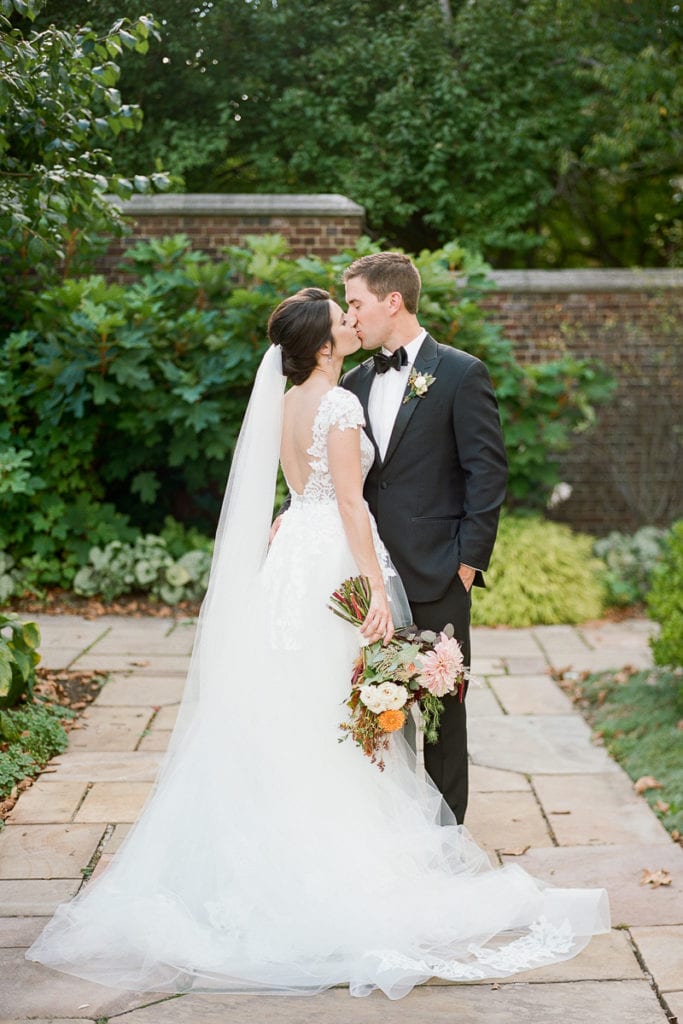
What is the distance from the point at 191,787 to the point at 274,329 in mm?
1384

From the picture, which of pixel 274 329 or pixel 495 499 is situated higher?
pixel 274 329

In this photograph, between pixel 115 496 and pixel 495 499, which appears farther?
pixel 115 496

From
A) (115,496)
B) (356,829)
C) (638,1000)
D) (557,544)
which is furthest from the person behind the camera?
(115,496)

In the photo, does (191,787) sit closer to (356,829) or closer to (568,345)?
(356,829)

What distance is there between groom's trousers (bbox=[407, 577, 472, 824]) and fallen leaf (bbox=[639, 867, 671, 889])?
61 cm

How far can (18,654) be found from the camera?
15.1 feet

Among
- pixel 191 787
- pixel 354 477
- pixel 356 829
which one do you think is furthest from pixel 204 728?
pixel 354 477

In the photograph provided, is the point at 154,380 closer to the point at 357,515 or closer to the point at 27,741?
the point at 27,741

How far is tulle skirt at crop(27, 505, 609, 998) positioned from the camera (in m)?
2.82

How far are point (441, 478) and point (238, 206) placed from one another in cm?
538

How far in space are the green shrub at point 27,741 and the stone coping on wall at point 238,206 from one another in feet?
15.1

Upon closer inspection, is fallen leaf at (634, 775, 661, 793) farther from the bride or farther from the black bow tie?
the black bow tie

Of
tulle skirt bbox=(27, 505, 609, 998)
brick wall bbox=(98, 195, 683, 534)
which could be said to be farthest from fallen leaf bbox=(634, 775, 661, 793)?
brick wall bbox=(98, 195, 683, 534)

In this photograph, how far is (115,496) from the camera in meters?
8.15
